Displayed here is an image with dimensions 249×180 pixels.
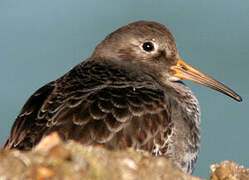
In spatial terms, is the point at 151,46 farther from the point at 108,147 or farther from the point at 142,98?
the point at 108,147

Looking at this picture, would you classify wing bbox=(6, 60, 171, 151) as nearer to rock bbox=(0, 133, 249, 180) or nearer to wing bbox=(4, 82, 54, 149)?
wing bbox=(4, 82, 54, 149)

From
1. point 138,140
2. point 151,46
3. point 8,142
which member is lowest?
point 8,142

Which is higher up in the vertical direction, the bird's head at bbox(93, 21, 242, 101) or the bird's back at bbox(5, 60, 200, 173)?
the bird's head at bbox(93, 21, 242, 101)

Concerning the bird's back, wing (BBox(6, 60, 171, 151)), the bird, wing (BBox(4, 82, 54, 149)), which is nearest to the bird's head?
the bird

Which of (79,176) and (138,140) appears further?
(138,140)

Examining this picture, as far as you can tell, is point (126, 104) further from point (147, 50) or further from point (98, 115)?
point (147, 50)

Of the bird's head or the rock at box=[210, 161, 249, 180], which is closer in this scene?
the rock at box=[210, 161, 249, 180]

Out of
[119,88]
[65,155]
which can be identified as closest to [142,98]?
[119,88]

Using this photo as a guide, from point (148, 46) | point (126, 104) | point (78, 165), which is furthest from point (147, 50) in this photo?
point (78, 165)
